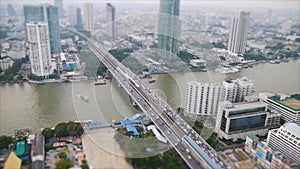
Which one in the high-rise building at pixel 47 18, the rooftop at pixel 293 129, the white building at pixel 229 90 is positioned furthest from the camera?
the high-rise building at pixel 47 18

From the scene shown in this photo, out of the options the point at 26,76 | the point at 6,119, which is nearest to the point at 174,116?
the point at 6,119

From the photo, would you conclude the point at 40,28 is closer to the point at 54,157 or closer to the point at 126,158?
the point at 54,157

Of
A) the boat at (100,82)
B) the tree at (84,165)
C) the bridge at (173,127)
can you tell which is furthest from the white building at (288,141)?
the boat at (100,82)

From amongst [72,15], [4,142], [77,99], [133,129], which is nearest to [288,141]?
[133,129]

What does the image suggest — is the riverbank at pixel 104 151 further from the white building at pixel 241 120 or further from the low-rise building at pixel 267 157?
the white building at pixel 241 120

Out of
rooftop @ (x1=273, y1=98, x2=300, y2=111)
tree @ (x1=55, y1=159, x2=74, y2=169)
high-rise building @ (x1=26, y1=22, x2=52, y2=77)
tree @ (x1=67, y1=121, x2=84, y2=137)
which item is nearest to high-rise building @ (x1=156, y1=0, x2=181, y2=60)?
high-rise building @ (x1=26, y1=22, x2=52, y2=77)

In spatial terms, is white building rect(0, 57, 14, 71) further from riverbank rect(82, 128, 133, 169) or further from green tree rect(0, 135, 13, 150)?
riverbank rect(82, 128, 133, 169)
